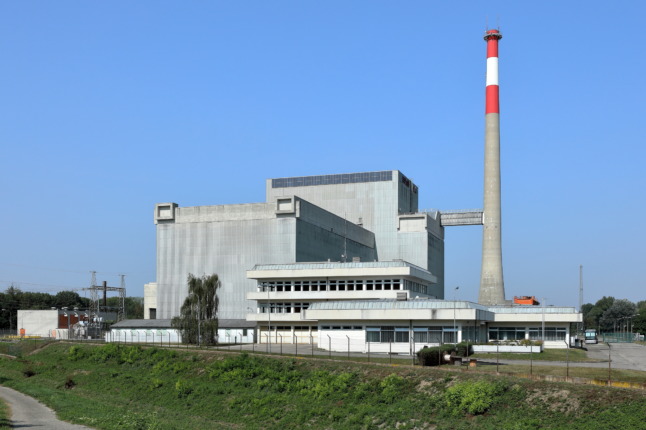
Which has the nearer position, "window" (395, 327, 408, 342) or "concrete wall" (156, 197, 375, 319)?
"window" (395, 327, 408, 342)

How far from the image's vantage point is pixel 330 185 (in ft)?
504

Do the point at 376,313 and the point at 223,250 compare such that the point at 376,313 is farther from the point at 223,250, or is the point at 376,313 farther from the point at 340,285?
the point at 223,250

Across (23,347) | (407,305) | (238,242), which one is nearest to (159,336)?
(238,242)

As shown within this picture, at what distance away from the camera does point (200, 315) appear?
93562 millimetres

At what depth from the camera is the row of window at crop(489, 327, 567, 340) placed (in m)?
98.8

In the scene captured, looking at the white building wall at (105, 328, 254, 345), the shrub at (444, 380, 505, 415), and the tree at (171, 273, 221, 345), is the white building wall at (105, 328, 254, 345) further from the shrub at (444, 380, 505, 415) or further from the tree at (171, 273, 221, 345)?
the shrub at (444, 380, 505, 415)

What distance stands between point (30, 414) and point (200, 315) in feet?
142

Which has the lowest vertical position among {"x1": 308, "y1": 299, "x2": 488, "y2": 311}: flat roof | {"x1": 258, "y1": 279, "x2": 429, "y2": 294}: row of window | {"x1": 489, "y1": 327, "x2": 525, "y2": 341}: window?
{"x1": 489, "y1": 327, "x2": 525, "y2": 341}: window

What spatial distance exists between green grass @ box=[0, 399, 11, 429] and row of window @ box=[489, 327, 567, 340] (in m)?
65.0

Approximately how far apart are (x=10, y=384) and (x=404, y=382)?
39.9m

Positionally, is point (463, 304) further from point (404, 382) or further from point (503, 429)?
point (503, 429)

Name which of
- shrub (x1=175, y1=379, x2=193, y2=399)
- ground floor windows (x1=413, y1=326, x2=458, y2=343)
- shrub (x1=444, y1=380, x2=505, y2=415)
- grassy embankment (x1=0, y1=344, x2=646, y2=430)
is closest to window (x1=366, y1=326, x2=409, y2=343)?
ground floor windows (x1=413, y1=326, x2=458, y2=343)

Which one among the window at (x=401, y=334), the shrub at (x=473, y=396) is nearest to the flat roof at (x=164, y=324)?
the window at (x=401, y=334)

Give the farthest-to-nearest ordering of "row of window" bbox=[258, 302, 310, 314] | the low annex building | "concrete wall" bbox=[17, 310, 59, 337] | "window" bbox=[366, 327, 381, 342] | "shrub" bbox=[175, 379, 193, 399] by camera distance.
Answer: "concrete wall" bbox=[17, 310, 59, 337] → "row of window" bbox=[258, 302, 310, 314] → "window" bbox=[366, 327, 381, 342] → the low annex building → "shrub" bbox=[175, 379, 193, 399]
